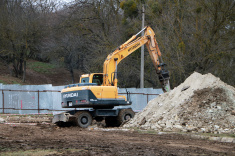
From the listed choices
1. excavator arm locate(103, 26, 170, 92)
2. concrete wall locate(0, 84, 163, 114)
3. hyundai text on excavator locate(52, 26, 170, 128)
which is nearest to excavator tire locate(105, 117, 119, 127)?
hyundai text on excavator locate(52, 26, 170, 128)

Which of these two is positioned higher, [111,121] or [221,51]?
[221,51]

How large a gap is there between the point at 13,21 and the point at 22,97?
1890 centimetres

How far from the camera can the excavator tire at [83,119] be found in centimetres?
1716

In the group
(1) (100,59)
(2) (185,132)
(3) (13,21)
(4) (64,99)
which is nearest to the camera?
(2) (185,132)

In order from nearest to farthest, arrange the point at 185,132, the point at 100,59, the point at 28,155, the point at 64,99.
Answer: the point at 28,155, the point at 185,132, the point at 64,99, the point at 100,59

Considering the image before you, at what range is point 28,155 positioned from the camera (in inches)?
293

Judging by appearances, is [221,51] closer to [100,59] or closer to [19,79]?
[100,59]

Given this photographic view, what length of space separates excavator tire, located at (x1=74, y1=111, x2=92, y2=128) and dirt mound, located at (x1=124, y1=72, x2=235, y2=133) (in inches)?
79.8

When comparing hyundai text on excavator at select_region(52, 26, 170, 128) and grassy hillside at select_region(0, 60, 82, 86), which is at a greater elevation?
grassy hillside at select_region(0, 60, 82, 86)

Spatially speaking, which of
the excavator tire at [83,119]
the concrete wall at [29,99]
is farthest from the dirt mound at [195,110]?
the concrete wall at [29,99]

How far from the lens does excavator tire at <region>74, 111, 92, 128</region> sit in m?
17.2

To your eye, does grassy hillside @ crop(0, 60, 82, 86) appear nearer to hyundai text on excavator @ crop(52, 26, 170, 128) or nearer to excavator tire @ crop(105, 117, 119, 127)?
excavator tire @ crop(105, 117, 119, 127)

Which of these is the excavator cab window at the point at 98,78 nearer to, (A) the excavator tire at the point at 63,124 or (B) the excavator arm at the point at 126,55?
(B) the excavator arm at the point at 126,55

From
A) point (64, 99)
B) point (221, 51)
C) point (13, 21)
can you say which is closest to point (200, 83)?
point (64, 99)
